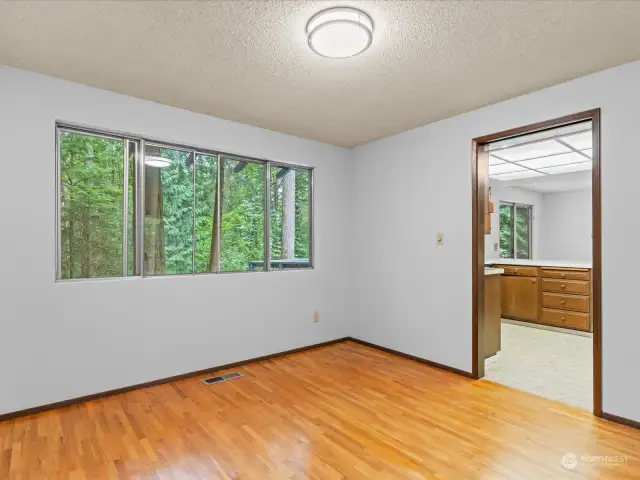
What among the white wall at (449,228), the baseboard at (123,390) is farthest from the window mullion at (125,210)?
the white wall at (449,228)

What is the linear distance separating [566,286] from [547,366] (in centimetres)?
193

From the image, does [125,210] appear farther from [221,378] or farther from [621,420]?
[621,420]

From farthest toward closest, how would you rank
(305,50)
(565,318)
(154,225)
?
(565,318), (154,225), (305,50)

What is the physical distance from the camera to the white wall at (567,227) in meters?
6.89

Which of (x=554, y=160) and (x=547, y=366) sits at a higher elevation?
(x=554, y=160)

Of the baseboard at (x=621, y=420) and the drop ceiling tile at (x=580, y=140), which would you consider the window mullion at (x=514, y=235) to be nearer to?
the drop ceiling tile at (x=580, y=140)

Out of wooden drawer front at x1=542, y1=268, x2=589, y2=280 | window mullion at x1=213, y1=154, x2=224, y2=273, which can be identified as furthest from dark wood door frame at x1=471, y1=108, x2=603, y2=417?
wooden drawer front at x1=542, y1=268, x2=589, y2=280

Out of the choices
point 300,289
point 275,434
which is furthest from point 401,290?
point 275,434

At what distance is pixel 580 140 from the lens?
398 centimetres

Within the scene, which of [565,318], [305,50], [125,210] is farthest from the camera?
[565,318]

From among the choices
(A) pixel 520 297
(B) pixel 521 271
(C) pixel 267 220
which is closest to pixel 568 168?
(B) pixel 521 271

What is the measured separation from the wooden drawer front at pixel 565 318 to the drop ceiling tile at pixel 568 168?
202 centimetres

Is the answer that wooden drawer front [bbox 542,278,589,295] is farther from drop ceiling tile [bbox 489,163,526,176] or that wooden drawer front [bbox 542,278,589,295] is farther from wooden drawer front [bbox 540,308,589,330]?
drop ceiling tile [bbox 489,163,526,176]

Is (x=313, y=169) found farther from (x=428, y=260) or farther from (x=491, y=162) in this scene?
(x=491, y=162)
